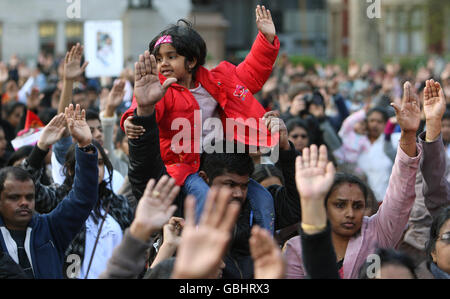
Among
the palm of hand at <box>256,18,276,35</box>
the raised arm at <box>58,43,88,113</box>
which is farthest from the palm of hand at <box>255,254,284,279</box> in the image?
the raised arm at <box>58,43,88,113</box>

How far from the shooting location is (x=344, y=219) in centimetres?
335

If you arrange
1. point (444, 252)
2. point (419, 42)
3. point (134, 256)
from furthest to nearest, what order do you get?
1. point (419, 42)
2. point (444, 252)
3. point (134, 256)

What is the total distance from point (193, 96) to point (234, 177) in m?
0.47

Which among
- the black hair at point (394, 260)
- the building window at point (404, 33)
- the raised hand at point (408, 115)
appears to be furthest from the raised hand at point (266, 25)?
the building window at point (404, 33)

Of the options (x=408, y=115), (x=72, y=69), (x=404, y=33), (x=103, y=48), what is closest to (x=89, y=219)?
(x=72, y=69)

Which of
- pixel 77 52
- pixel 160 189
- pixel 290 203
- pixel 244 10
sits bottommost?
pixel 290 203

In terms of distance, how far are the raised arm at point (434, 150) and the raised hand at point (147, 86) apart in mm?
1267

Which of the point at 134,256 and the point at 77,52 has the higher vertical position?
the point at 77,52

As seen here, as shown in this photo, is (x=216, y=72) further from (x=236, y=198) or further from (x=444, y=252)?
(x=444, y=252)

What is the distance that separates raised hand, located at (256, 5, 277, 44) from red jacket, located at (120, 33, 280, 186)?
0.03 m

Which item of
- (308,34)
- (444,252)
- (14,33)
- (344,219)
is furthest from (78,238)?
(308,34)

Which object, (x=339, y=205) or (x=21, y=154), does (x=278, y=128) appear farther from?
(x=21, y=154)

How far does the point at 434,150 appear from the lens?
347 cm

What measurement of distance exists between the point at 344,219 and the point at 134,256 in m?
1.25
